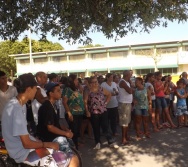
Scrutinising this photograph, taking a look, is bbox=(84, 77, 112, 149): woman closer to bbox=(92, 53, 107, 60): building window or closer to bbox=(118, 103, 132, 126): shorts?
bbox=(118, 103, 132, 126): shorts

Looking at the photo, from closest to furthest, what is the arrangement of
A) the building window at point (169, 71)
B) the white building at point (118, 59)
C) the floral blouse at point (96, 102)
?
the floral blouse at point (96, 102), the white building at point (118, 59), the building window at point (169, 71)

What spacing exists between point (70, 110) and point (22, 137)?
3.29 m

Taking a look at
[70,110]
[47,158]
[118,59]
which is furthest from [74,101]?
[118,59]

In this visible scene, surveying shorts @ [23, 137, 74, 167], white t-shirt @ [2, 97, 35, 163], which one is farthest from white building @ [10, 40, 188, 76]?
white t-shirt @ [2, 97, 35, 163]

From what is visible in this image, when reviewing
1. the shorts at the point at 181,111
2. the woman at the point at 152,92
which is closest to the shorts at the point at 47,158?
the woman at the point at 152,92

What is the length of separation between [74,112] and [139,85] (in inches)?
80.6

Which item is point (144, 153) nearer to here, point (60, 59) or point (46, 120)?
point (46, 120)

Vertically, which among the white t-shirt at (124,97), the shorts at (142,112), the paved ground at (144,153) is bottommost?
the paved ground at (144,153)

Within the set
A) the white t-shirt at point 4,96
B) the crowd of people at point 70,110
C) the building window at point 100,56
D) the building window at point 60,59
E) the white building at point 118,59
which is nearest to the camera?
the crowd of people at point 70,110

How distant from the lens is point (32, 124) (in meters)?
5.65

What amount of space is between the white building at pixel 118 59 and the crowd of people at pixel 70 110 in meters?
28.4

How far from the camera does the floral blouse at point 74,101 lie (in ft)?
19.8

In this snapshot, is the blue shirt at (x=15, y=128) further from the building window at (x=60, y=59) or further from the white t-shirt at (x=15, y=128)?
the building window at (x=60, y=59)

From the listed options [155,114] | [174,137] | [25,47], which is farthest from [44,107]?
[25,47]
